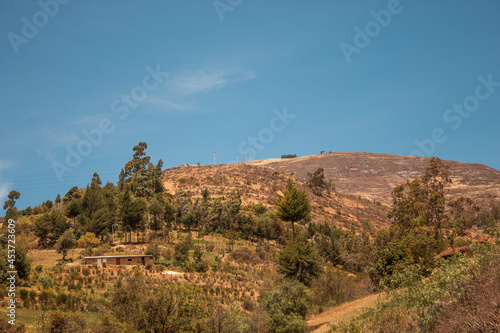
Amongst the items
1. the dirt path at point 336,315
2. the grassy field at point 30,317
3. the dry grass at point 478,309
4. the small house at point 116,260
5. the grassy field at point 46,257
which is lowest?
the dirt path at point 336,315

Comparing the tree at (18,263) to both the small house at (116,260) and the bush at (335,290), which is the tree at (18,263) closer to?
the small house at (116,260)

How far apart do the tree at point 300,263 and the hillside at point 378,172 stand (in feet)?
295

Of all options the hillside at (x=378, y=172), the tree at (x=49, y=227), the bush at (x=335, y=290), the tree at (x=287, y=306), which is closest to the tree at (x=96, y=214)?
the tree at (x=49, y=227)

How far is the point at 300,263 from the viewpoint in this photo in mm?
32750

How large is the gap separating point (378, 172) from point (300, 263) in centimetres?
14528

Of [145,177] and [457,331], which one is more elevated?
[145,177]

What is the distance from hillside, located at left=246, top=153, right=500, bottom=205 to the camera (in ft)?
430

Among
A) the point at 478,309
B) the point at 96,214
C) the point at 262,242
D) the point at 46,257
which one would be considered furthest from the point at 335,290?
the point at 96,214

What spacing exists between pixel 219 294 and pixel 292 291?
41.6ft

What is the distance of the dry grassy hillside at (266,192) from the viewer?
268 ft

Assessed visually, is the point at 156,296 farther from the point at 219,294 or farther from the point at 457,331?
the point at 219,294

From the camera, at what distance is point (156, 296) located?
18250 millimetres

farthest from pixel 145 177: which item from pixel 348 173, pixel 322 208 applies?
pixel 348 173

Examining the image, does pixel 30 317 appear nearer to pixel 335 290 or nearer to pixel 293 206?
pixel 335 290
